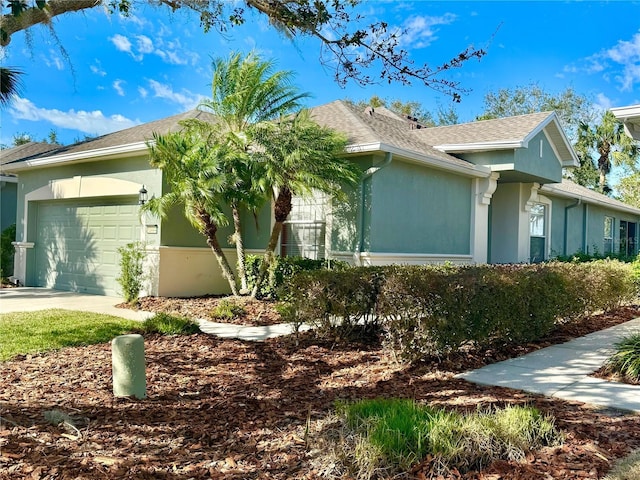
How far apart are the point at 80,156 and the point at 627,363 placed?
12.7m

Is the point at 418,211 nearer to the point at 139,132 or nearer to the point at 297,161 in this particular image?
the point at 297,161

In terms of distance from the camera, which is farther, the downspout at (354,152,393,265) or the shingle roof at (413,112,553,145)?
the shingle roof at (413,112,553,145)

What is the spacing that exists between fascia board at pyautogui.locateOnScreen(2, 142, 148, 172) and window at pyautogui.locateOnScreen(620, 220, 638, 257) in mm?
24788

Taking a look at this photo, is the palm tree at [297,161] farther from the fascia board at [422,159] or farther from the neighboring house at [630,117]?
the neighboring house at [630,117]

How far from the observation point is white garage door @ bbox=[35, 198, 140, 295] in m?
12.8

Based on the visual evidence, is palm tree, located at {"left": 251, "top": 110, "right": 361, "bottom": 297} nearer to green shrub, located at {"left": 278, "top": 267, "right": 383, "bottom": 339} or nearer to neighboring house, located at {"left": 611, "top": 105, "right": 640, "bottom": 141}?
green shrub, located at {"left": 278, "top": 267, "right": 383, "bottom": 339}

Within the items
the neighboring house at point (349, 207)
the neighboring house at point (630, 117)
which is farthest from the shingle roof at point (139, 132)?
the neighboring house at point (630, 117)

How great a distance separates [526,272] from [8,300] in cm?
1084

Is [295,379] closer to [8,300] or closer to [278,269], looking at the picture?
[278,269]

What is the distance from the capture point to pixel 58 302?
11.1 metres

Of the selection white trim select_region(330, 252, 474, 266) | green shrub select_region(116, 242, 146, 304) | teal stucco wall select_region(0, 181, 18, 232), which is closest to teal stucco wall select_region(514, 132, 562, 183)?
white trim select_region(330, 252, 474, 266)

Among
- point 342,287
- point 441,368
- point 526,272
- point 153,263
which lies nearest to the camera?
point 441,368

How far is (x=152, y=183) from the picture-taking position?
1188cm

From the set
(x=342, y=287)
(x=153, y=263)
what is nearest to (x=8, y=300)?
(x=153, y=263)
